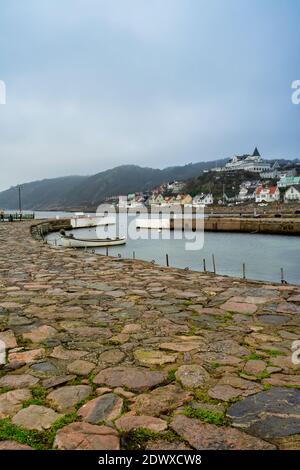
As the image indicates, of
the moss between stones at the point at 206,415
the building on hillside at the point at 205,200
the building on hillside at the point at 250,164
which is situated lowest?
the moss between stones at the point at 206,415

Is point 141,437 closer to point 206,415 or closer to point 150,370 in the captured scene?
point 206,415

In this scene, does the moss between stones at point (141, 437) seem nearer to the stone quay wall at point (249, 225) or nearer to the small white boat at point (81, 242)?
the small white boat at point (81, 242)

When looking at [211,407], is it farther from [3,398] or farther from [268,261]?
[268,261]

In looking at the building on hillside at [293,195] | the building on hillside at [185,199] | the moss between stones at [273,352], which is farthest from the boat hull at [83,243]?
the building on hillside at [185,199]

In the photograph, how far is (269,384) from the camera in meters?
2.69

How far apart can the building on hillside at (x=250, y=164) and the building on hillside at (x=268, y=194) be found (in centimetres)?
4631

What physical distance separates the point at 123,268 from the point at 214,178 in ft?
492

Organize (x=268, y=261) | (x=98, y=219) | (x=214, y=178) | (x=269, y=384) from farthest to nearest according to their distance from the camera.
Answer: (x=214, y=178)
(x=98, y=219)
(x=268, y=261)
(x=269, y=384)

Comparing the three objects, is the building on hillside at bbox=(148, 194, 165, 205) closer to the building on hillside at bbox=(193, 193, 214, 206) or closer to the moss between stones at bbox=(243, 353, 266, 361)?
the building on hillside at bbox=(193, 193, 214, 206)

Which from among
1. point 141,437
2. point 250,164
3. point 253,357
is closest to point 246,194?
point 250,164

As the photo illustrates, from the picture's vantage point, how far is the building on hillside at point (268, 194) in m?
111

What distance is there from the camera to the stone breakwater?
6.88 ft
